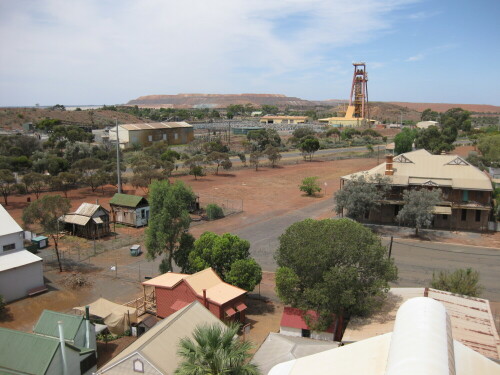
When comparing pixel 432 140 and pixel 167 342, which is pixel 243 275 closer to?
pixel 167 342

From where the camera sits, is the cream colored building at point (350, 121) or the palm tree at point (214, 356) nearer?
the palm tree at point (214, 356)

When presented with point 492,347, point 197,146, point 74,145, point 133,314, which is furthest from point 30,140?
point 492,347

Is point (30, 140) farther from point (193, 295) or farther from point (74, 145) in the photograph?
point (193, 295)

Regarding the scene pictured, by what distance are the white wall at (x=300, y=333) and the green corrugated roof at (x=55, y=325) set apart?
8.04 meters

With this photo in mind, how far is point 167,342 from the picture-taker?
13.4 metres

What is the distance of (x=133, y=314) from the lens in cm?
1784

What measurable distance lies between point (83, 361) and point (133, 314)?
148 inches

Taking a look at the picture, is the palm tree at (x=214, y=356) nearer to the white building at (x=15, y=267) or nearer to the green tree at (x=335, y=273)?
the green tree at (x=335, y=273)

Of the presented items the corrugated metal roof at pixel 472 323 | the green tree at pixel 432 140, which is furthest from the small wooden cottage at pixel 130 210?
the green tree at pixel 432 140

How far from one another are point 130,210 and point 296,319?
2029cm

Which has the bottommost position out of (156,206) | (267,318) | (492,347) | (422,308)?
(267,318)

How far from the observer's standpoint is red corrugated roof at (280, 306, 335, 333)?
55.4ft

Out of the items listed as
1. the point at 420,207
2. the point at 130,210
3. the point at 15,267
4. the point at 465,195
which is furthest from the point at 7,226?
the point at 465,195

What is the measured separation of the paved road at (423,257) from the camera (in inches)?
914
